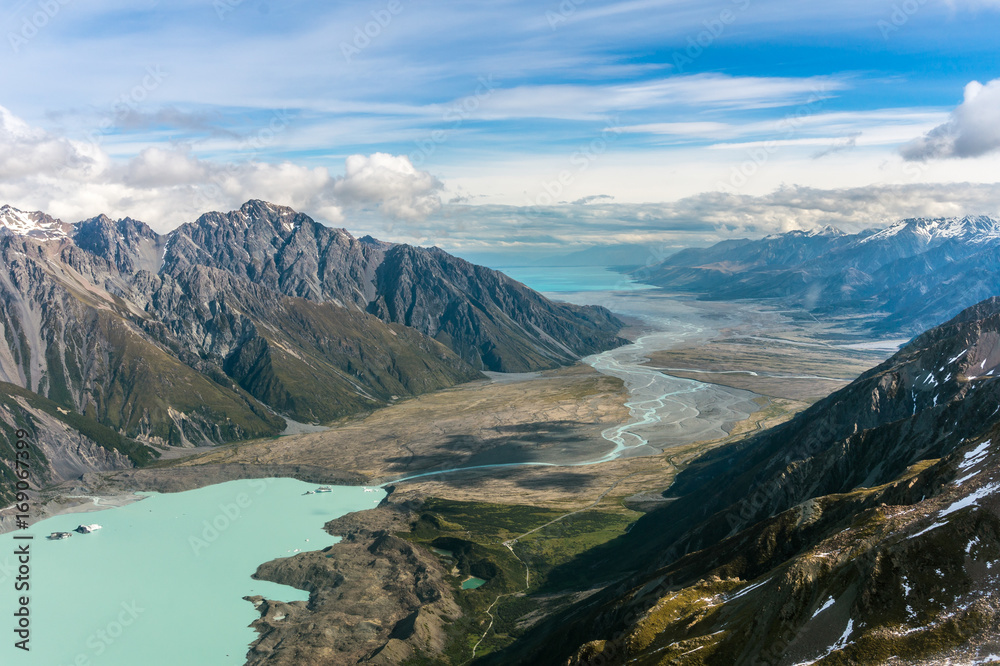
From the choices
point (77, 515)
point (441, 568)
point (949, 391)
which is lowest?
point (441, 568)

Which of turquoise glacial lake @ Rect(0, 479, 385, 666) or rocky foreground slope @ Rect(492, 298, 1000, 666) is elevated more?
rocky foreground slope @ Rect(492, 298, 1000, 666)

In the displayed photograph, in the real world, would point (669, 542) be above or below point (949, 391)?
below

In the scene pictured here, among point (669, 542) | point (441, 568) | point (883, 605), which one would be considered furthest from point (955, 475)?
point (441, 568)

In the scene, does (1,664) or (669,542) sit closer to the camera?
(1,664)

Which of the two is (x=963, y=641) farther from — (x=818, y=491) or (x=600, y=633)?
(x=818, y=491)

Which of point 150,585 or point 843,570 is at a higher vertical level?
point 843,570
